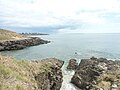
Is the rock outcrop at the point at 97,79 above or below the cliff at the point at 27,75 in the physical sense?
below

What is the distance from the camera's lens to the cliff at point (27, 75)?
15945 millimetres

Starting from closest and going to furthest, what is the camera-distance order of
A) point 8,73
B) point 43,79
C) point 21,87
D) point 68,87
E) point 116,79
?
1. point 21,87
2. point 8,73
3. point 43,79
4. point 116,79
5. point 68,87

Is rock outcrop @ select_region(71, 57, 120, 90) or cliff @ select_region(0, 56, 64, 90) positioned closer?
cliff @ select_region(0, 56, 64, 90)

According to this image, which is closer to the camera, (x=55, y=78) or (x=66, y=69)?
(x=55, y=78)

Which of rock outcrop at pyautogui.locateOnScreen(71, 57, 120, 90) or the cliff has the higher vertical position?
the cliff

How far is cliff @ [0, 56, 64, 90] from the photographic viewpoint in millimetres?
15945

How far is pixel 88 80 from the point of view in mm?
42500

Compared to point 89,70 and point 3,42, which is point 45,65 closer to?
point 89,70

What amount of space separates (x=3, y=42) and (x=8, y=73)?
95808 millimetres

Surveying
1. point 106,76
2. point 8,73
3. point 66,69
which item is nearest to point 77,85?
point 106,76

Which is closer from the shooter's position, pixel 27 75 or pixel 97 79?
pixel 27 75

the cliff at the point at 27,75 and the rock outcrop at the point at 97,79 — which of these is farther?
the rock outcrop at the point at 97,79

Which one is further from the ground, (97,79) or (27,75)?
(27,75)

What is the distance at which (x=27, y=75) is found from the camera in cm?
2261
